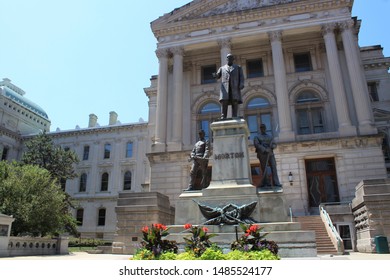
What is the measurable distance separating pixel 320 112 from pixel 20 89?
64.0m

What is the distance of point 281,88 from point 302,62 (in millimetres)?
6080

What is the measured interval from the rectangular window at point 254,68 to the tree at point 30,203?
2241 cm

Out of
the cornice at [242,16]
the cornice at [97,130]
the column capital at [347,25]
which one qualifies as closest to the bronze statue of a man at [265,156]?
the column capital at [347,25]

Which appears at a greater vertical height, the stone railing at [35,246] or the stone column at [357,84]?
the stone column at [357,84]

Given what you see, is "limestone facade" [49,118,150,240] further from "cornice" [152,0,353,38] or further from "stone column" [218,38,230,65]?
"stone column" [218,38,230,65]

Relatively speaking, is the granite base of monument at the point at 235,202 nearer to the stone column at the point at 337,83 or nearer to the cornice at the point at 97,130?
the stone column at the point at 337,83

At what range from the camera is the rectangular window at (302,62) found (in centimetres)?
3434

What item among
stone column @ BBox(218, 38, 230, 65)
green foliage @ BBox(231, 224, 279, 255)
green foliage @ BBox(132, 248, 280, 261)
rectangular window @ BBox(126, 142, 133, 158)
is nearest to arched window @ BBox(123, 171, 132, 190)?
rectangular window @ BBox(126, 142, 133, 158)

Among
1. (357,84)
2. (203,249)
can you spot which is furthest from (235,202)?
(357,84)

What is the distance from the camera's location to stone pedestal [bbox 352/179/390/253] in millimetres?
17953

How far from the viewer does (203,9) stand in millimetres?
35594

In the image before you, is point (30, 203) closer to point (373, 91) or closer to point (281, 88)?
point (281, 88)

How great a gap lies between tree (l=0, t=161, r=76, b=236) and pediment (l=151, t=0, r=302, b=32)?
20924mm

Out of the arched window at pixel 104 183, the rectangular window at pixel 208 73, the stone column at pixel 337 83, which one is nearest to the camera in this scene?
the stone column at pixel 337 83
